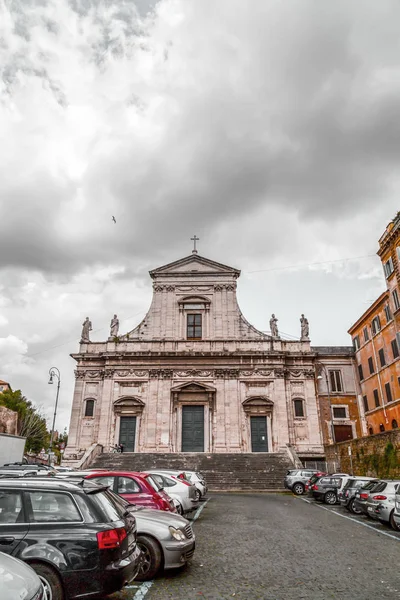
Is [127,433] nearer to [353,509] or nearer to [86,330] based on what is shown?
[86,330]

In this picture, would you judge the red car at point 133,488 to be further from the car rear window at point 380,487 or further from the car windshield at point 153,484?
the car rear window at point 380,487

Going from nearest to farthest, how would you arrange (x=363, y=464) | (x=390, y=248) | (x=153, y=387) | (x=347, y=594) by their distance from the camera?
(x=347, y=594)
(x=363, y=464)
(x=390, y=248)
(x=153, y=387)

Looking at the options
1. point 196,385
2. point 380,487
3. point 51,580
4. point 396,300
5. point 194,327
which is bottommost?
point 51,580

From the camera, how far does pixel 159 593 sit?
583cm

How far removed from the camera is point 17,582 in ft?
10.6

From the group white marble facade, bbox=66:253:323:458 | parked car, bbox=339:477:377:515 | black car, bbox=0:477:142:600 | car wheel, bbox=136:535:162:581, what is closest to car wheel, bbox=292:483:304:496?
parked car, bbox=339:477:377:515

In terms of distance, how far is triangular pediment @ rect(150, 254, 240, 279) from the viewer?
37625 mm

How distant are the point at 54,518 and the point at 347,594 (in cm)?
413

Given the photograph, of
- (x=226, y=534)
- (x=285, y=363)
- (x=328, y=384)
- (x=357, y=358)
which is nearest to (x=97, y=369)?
(x=285, y=363)

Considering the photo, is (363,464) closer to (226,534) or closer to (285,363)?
(285,363)

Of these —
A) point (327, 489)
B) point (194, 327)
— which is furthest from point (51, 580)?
point (194, 327)

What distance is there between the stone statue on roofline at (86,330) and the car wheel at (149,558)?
30.7m

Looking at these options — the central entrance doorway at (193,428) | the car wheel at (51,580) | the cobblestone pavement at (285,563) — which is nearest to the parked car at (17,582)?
the car wheel at (51,580)

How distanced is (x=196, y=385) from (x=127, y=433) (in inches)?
257
